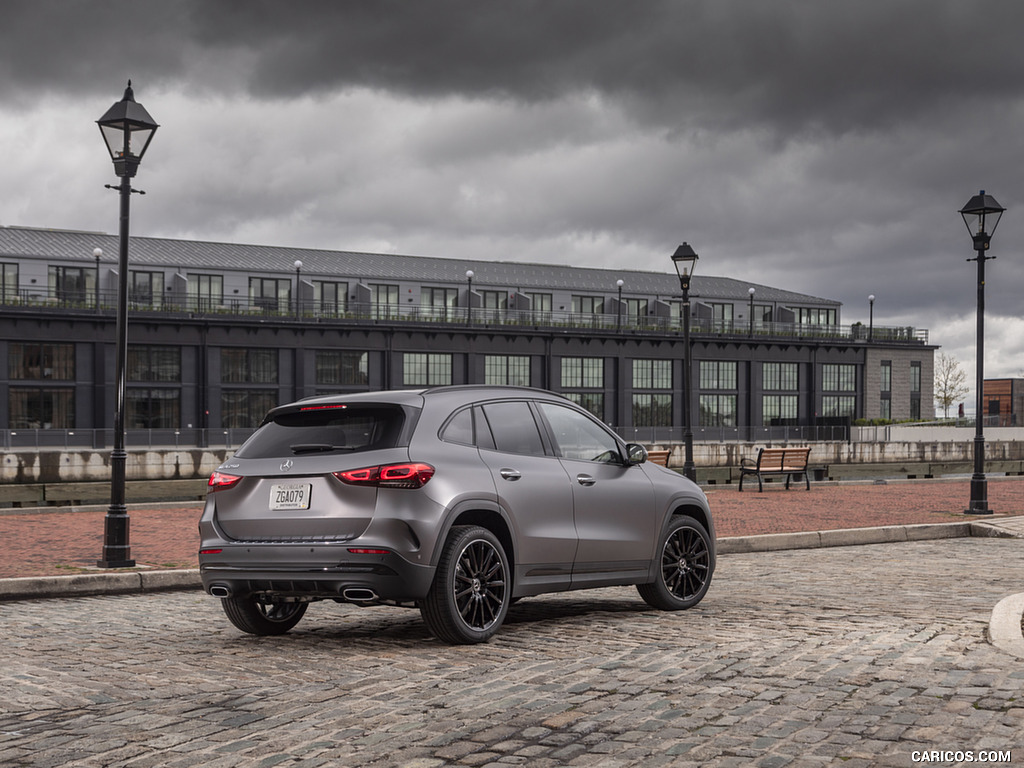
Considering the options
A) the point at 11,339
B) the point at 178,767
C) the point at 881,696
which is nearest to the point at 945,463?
the point at 881,696

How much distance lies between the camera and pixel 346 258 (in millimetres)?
74812

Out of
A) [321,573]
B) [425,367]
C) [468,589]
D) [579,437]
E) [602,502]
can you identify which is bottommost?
[468,589]

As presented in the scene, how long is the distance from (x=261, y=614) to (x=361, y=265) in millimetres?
67123

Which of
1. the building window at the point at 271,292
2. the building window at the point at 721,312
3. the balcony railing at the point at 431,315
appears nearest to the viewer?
the balcony railing at the point at 431,315

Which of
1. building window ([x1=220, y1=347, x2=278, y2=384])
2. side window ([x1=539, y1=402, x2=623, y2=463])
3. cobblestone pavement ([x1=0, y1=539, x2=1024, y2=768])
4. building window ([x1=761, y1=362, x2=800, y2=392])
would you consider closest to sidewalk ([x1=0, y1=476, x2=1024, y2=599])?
Result: cobblestone pavement ([x1=0, y1=539, x2=1024, y2=768])

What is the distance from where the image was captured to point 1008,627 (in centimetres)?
722

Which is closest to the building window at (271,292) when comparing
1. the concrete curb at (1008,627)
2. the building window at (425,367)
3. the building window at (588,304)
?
the building window at (425,367)

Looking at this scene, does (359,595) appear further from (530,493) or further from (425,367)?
(425,367)

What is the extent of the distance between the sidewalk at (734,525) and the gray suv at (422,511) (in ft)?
13.9

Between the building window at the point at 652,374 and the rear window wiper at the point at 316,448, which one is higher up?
the building window at the point at 652,374

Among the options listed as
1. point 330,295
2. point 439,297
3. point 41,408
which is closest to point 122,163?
point 41,408

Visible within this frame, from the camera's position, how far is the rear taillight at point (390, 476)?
665 cm

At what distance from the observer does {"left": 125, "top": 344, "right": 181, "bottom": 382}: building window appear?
60.3 m

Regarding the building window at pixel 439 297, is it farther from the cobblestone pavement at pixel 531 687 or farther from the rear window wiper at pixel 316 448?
the rear window wiper at pixel 316 448
